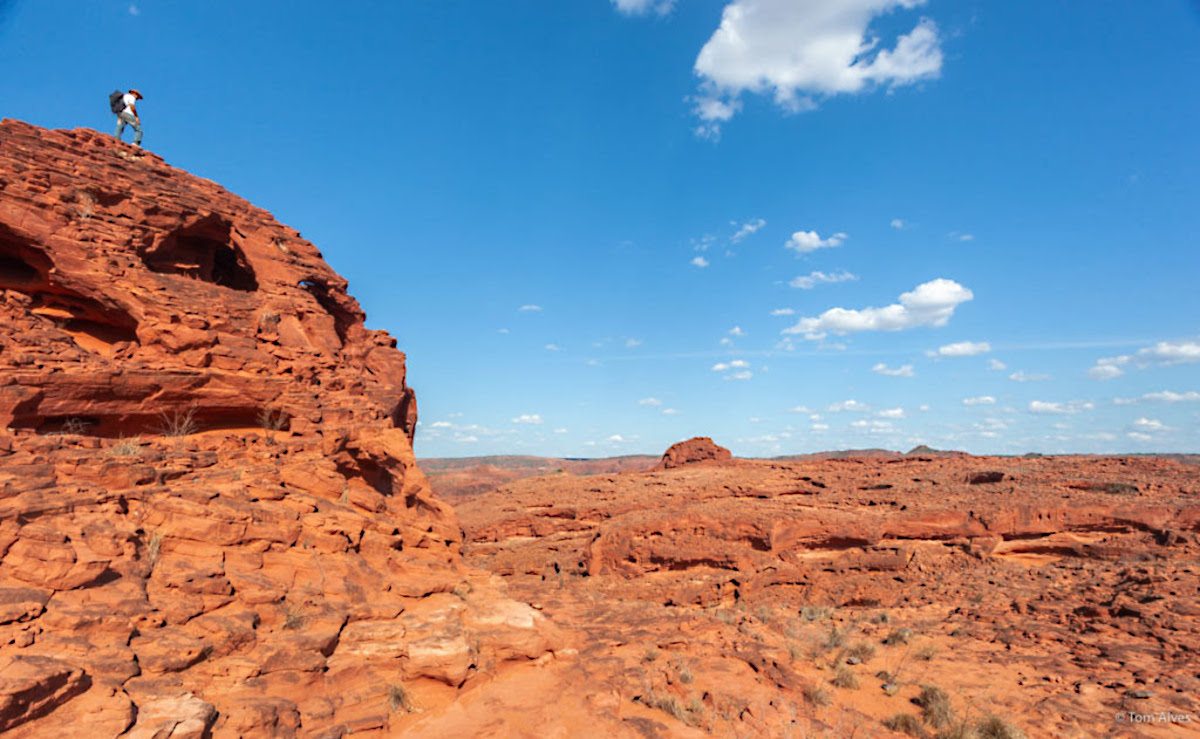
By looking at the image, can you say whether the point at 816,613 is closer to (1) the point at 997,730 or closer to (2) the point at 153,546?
(1) the point at 997,730

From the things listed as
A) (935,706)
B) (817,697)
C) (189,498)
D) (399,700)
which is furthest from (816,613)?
(189,498)

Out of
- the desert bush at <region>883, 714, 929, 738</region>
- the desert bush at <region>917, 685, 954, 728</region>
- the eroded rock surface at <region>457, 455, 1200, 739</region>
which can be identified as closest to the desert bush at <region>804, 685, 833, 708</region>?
the eroded rock surface at <region>457, 455, 1200, 739</region>

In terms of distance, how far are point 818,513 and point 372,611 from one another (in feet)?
44.4

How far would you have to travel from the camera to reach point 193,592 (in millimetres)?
5773

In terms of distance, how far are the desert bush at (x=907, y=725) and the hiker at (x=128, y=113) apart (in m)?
A: 17.5

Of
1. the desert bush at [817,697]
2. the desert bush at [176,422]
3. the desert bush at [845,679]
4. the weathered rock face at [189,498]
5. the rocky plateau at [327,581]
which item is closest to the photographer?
the weathered rock face at [189,498]

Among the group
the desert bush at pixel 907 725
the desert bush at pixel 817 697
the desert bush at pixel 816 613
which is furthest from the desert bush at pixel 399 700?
the desert bush at pixel 816 613

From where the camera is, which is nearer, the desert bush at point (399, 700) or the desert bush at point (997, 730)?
the desert bush at point (399, 700)

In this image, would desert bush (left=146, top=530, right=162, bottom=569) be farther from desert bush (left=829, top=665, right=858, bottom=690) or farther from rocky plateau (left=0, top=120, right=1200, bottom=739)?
desert bush (left=829, top=665, right=858, bottom=690)

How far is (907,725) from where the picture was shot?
24.0 feet

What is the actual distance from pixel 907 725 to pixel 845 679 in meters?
1.33

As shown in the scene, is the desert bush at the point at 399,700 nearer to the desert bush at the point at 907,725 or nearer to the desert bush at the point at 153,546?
the desert bush at the point at 153,546

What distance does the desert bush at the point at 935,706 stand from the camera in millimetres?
7262

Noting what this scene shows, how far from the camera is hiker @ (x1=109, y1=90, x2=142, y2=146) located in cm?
1083
